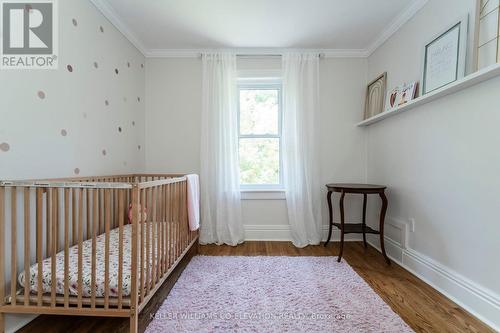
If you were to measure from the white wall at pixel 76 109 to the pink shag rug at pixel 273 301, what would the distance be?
2.92 feet

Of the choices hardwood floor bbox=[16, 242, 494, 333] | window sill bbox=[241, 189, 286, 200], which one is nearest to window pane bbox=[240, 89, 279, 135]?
window sill bbox=[241, 189, 286, 200]

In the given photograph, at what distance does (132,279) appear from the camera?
113 centimetres

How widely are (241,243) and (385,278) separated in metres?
1.38

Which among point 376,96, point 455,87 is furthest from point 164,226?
point 376,96

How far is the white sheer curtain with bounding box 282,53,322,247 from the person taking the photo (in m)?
2.61

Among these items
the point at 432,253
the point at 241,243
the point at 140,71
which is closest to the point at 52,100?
the point at 140,71

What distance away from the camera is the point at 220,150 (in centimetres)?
262

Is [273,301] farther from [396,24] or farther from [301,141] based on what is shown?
[396,24]

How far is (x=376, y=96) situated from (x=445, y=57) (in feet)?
2.95

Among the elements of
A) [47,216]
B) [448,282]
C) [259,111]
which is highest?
[259,111]

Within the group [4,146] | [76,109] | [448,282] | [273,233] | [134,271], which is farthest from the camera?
[273,233]

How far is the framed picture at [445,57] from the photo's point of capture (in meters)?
1.48

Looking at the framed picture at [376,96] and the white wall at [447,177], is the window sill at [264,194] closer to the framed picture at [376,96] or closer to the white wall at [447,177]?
the white wall at [447,177]

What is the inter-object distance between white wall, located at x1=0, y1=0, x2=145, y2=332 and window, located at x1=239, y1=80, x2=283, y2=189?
117 centimetres
